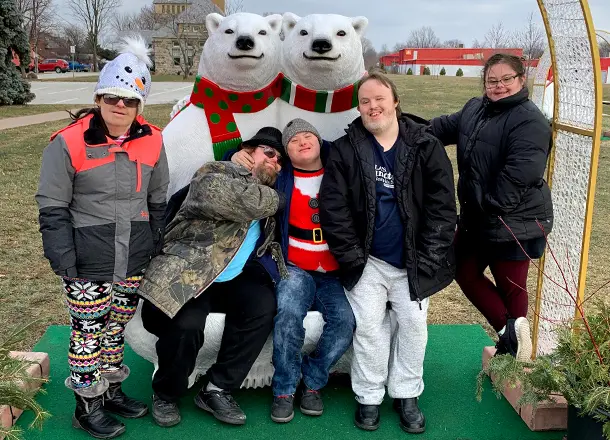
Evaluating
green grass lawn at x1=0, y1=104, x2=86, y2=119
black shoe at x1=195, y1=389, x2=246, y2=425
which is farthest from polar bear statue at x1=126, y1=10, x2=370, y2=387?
green grass lawn at x1=0, y1=104, x2=86, y2=119

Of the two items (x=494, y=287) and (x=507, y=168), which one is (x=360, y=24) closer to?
(x=507, y=168)

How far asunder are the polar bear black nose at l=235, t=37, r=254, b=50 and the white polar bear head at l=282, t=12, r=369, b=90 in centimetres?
25

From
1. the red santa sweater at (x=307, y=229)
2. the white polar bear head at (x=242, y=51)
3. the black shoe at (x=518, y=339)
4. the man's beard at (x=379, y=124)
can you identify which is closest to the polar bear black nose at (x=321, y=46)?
the white polar bear head at (x=242, y=51)

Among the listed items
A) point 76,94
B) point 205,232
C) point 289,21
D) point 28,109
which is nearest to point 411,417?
point 205,232

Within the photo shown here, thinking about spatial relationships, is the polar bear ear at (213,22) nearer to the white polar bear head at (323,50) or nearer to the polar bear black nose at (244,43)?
the polar bear black nose at (244,43)

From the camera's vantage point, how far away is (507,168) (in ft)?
8.87

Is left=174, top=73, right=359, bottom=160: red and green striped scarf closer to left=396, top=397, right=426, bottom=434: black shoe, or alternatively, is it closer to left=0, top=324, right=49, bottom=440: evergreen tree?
left=0, top=324, right=49, bottom=440: evergreen tree

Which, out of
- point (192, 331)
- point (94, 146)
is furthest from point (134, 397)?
point (94, 146)

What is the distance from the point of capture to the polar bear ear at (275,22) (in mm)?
3303

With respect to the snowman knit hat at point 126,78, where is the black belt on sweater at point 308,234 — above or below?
below

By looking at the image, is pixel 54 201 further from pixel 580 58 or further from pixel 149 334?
pixel 580 58

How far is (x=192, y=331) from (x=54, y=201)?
0.78 m

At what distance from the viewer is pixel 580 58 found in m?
2.59

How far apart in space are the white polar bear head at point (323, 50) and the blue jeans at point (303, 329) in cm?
106
